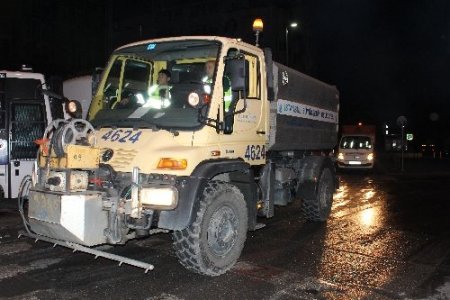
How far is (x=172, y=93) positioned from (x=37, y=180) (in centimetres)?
191

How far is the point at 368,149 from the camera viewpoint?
22.2 meters

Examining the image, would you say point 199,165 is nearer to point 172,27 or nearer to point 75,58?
point 75,58

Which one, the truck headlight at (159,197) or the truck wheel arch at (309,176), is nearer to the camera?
the truck headlight at (159,197)

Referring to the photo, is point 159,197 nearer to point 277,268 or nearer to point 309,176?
point 277,268

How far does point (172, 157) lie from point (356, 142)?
19120 mm

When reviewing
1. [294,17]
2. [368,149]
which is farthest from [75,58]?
[294,17]

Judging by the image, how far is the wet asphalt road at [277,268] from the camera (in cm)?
504

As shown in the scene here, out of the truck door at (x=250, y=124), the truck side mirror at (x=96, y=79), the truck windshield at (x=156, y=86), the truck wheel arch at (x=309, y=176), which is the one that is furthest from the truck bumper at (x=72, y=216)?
the truck wheel arch at (x=309, y=176)

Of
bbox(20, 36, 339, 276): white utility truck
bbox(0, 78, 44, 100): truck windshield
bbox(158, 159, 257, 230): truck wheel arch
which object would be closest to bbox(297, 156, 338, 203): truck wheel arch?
bbox(20, 36, 339, 276): white utility truck

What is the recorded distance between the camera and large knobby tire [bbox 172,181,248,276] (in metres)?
5.25

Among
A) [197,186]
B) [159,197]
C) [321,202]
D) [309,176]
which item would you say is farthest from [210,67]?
[321,202]

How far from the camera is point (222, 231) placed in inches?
221

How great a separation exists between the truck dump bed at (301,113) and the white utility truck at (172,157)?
8 cm

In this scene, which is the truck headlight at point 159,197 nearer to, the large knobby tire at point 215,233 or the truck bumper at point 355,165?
the large knobby tire at point 215,233
